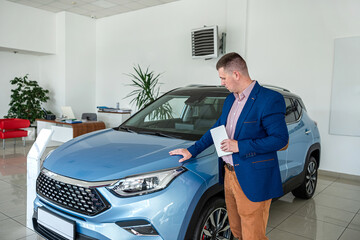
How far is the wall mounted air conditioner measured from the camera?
5.11 metres

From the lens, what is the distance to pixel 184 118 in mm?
2324

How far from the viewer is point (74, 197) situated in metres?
1.52

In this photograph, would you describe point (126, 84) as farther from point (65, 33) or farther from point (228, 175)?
point (228, 175)

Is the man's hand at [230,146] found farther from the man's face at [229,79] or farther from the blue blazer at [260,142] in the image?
the man's face at [229,79]

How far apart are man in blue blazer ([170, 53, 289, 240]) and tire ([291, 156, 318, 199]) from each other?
1799 millimetres

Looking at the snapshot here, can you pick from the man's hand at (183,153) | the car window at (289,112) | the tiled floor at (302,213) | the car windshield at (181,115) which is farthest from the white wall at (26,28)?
the man's hand at (183,153)

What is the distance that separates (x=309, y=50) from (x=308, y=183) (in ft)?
7.29

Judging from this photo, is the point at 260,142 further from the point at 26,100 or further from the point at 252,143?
the point at 26,100

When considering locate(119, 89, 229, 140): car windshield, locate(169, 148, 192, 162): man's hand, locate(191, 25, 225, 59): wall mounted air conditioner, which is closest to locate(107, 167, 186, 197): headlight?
locate(169, 148, 192, 162): man's hand

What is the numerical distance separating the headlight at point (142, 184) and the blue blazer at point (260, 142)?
1.19 feet

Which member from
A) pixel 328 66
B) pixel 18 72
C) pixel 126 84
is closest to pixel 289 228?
pixel 328 66

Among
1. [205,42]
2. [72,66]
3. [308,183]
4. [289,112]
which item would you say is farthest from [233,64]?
[72,66]

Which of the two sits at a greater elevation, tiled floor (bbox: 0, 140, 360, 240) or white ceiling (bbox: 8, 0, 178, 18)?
white ceiling (bbox: 8, 0, 178, 18)

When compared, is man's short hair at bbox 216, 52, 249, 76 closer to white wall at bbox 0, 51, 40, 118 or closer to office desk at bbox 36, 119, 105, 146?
office desk at bbox 36, 119, 105, 146
